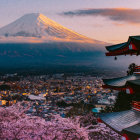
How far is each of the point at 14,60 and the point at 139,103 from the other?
19364cm

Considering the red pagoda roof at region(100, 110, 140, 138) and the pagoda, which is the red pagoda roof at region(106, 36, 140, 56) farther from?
the red pagoda roof at region(100, 110, 140, 138)

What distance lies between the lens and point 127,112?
642 cm

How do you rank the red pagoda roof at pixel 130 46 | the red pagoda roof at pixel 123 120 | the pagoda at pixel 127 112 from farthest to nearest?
the red pagoda roof at pixel 130 46
the red pagoda roof at pixel 123 120
the pagoda at pixel 127 112

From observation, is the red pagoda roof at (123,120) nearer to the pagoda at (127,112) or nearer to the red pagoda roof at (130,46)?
the pagoda at (127,112)

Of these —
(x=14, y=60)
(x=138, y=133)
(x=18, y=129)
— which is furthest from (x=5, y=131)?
(x=14, y=60)

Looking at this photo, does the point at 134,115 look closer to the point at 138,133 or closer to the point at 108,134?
the point at 138,133

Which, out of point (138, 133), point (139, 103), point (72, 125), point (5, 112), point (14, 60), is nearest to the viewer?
point (138, 133)

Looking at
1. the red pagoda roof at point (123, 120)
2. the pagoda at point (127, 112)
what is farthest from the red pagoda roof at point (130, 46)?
the red pagoda roof at point (123, 120)

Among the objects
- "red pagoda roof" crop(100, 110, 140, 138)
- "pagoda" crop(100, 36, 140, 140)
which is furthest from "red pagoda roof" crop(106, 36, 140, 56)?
"red pagoda roof" crop(100, 110, 140, 138)

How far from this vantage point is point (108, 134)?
8.68 metres

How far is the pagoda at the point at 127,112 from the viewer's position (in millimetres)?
5379

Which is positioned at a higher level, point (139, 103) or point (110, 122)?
point (139, 103)

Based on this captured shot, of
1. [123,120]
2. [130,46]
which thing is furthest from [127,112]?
[130,46]

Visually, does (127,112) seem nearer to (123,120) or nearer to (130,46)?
(123,120)
